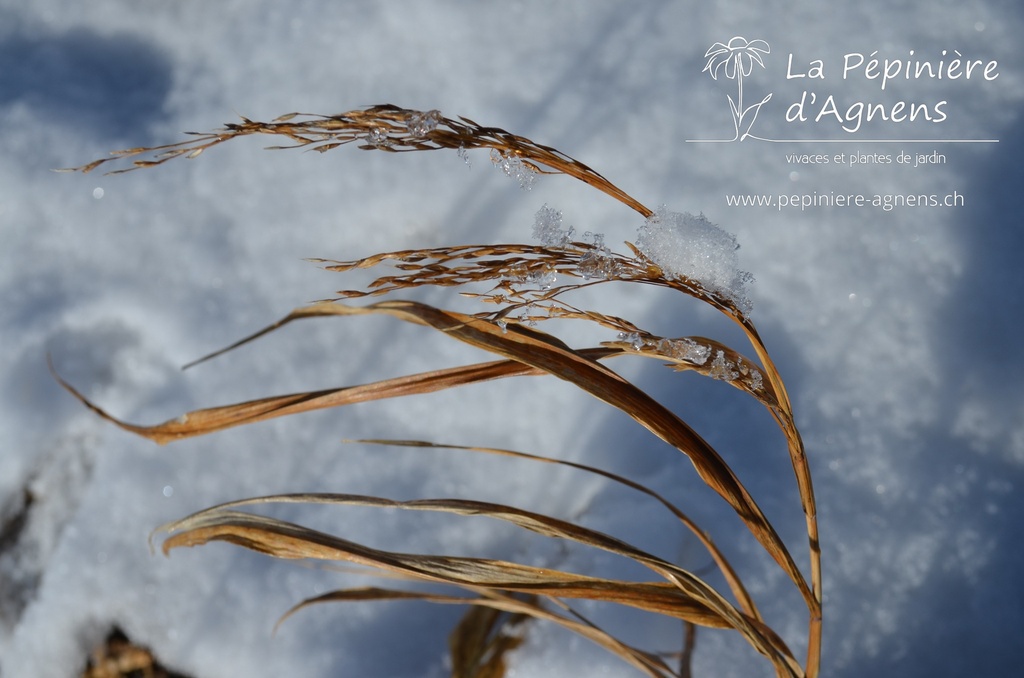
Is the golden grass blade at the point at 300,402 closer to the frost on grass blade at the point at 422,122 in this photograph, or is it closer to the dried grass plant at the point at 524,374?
the dried grass plant at the point at 524,374

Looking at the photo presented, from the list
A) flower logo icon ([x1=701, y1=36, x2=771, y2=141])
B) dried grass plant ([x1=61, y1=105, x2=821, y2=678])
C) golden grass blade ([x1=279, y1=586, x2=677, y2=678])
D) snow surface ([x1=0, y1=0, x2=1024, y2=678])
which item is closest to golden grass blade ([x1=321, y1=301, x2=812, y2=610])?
dried grass plant ([x1=61, y1=105, x2=821, y2=678])

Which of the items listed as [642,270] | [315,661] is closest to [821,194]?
[642,270]

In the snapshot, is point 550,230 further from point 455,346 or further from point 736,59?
point 736,59

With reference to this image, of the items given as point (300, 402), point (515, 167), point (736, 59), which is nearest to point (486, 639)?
point (300, 402)

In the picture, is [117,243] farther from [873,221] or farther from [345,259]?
[873,221]

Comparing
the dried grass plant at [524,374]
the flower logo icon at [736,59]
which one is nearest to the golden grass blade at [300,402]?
the dried grass plant at [524,374]
